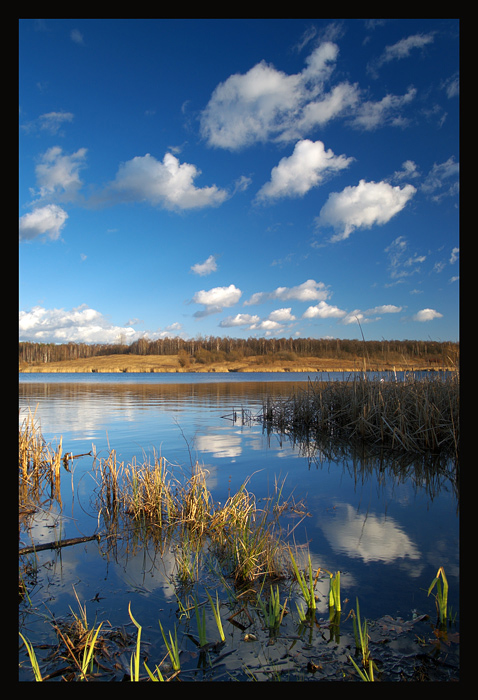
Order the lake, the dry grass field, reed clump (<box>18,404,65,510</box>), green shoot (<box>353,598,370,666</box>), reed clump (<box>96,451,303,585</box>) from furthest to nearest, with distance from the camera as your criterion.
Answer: the dry grass field < reed clump (<box>18,404,65,510</box>) < reed clump (<box>96,451,303,585</box>) < the lake < green shoot (<box>353,598,370,666</box>)

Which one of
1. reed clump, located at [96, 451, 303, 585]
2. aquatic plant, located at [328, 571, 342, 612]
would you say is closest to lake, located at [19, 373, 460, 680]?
aquatic plant, located at [328, 571, 342, 612]

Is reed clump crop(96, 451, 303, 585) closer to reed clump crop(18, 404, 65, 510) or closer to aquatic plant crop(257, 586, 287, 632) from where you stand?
aquatic plant crop(257, 586, 287, 632)

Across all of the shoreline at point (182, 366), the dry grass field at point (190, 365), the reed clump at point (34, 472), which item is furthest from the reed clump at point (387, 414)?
the dry grass field at point (190, 365)

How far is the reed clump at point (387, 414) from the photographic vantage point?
10.8 meters

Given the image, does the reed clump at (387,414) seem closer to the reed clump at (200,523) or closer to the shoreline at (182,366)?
the reed clump at (200,523)

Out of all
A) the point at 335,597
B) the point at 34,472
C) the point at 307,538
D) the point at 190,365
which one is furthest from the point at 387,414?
the point at 190,365

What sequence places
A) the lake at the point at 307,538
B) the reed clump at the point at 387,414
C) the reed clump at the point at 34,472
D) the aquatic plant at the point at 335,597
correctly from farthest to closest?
the reed clump at the point at 387,414 → the reed clump at the point at 34,472 → the lake at the point at 307,538 → the aquatic plant at the point at 335,597

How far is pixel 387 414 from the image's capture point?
1202 cm

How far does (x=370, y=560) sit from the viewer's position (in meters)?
4.59

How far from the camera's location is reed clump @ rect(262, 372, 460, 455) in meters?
10.8

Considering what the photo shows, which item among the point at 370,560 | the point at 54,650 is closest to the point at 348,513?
the point at 370,560
